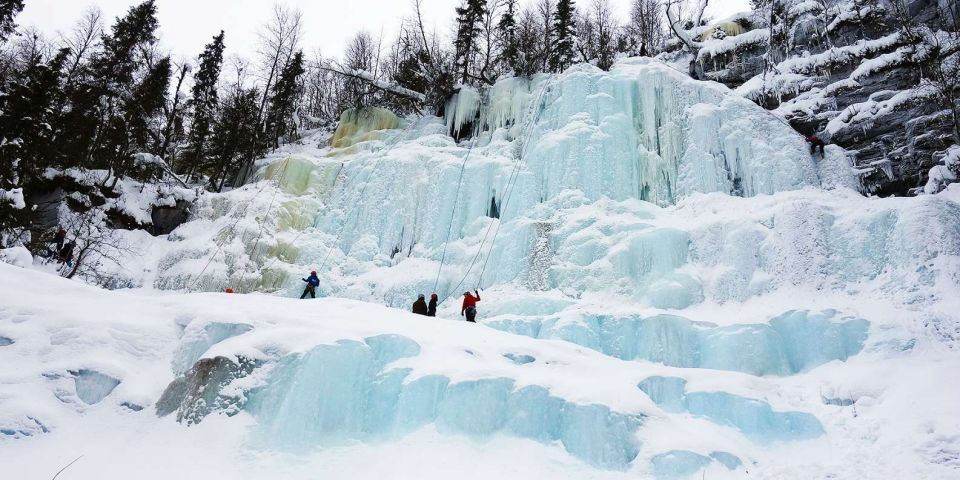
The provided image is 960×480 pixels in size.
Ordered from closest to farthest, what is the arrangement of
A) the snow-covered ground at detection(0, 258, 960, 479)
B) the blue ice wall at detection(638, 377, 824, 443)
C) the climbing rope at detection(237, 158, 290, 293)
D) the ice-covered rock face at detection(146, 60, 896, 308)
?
the snow-covered ground at detection(0, 258, 960, 479) < the blue ice wall at detection(638, 377, 824, 443) < the ice-covered rock face at detection(146, 60, 896, 308) < the climbing rope at detection(237, 158, 290, 293)

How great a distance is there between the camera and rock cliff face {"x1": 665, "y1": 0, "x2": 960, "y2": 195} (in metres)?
13.7

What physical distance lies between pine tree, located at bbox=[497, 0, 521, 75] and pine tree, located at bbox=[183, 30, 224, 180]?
1356 centimetres

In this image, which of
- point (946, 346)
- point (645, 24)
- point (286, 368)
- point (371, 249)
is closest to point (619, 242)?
point (946, 346)

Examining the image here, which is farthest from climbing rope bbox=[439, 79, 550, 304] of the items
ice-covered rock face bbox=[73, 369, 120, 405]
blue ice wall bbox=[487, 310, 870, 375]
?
ice-covered rock face bbox=[73, 369, 120, 405]

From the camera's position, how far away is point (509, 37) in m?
25.2

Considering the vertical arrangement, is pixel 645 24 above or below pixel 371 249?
above

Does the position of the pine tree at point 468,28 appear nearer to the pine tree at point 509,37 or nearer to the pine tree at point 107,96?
the pine tree at point 509,37

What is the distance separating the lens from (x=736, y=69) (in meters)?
22.9

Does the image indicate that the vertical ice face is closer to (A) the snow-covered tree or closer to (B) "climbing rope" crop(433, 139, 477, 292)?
(B) "climbing rope" crop(433, 139, 477, 292)

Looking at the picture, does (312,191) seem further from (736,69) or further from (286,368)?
(736,69)

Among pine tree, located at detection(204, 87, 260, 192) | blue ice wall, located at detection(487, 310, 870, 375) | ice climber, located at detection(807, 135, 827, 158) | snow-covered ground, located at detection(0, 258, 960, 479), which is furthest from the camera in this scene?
pine tree, located at detection(204, 87, 260, 192)

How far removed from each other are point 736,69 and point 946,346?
59.0ft

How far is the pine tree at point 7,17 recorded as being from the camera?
18.5 m

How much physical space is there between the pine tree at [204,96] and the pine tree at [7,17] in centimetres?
685
